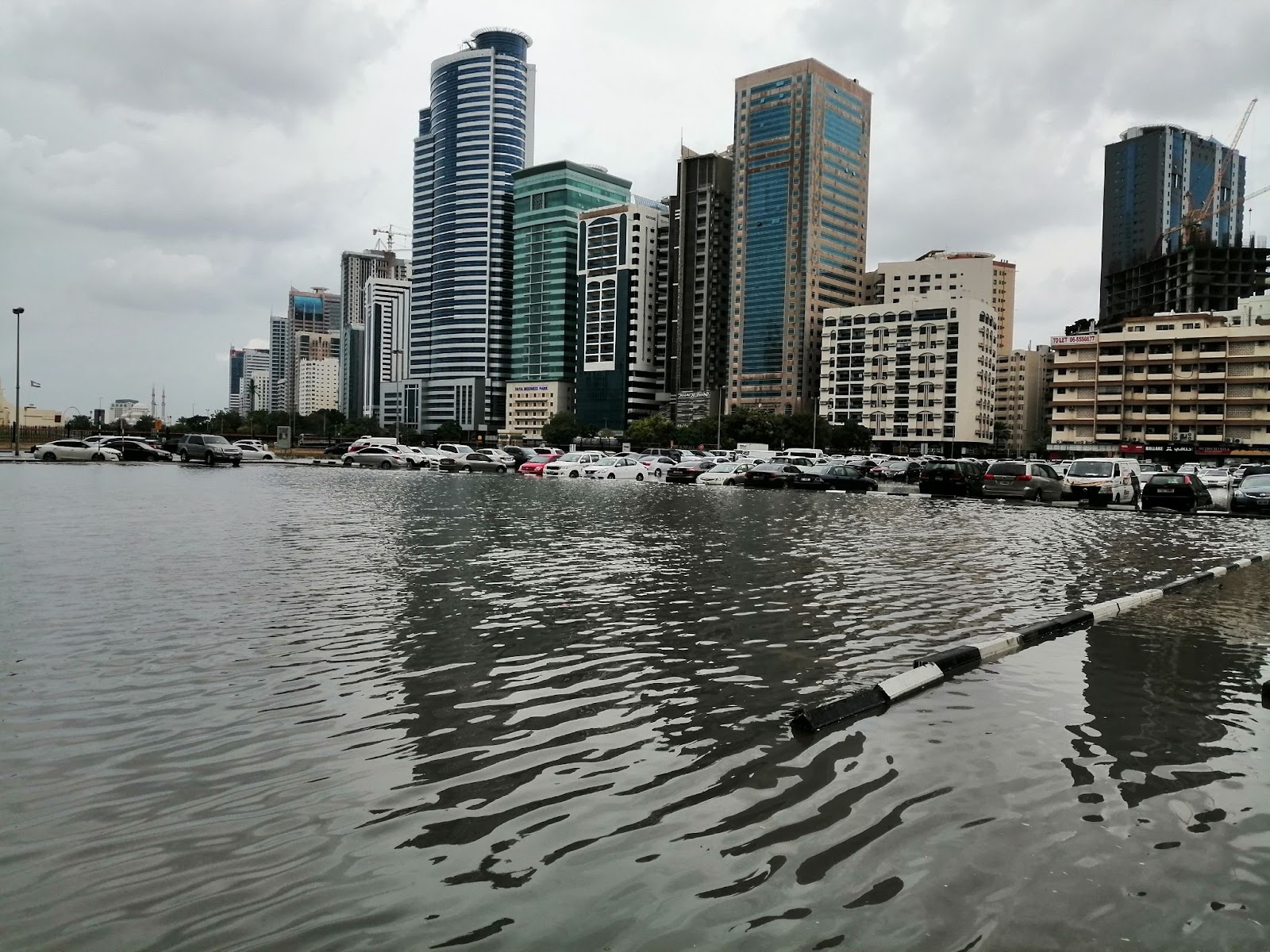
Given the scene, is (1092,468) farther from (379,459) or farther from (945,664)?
(379,459)

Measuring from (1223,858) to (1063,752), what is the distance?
1452 millimetres

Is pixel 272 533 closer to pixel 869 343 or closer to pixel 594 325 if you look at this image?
pixel 869 343

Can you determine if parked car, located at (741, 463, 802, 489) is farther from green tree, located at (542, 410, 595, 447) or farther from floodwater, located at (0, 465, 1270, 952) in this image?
green tree, located at (542, 410, 595, 447)

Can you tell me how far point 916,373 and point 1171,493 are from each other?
115393mm

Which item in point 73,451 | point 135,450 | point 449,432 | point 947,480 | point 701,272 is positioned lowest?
point 947,480

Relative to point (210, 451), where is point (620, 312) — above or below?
above

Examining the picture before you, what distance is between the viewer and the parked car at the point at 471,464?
58.0 m

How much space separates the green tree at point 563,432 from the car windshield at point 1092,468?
132976 millimetres

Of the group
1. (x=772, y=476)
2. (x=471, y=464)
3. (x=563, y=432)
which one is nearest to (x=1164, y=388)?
(x=772, y=476)

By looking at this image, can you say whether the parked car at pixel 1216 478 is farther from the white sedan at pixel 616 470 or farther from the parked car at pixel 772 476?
the white sedan at pixel 616 470

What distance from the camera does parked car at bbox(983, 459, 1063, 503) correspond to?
3681cm

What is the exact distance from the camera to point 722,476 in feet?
150

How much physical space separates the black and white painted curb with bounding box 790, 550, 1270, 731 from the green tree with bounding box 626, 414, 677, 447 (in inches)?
4973

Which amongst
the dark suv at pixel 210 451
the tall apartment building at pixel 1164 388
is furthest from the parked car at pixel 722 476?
the tall apartment building at pixel 1164 388
